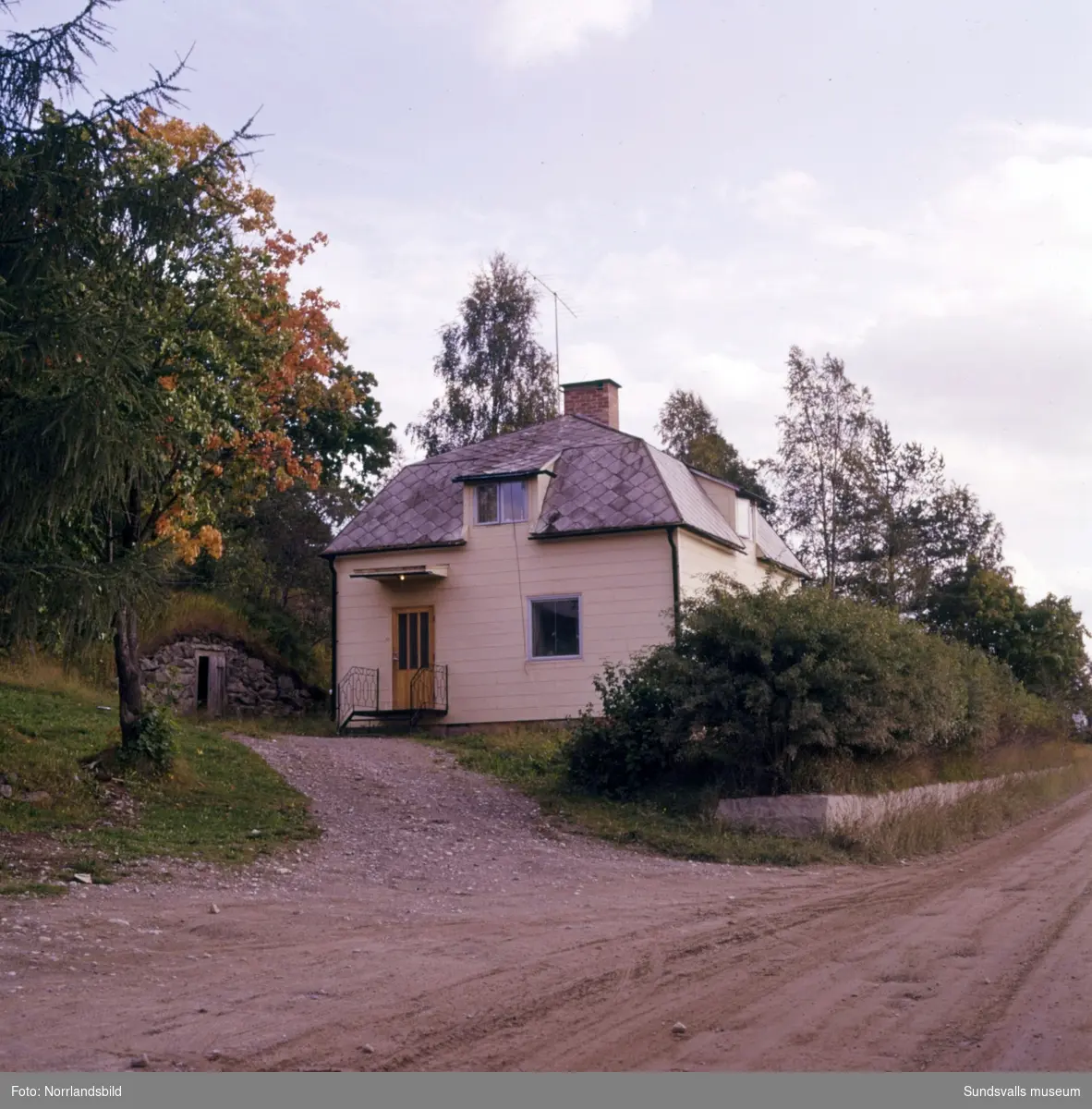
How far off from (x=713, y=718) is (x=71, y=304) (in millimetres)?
8786

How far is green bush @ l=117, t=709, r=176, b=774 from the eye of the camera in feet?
50.0

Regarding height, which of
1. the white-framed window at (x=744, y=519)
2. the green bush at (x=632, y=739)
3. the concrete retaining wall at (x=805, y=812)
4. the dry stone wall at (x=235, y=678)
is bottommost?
the concrete retaining wall at (x=805, y=812)

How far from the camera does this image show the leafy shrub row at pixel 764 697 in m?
15.7

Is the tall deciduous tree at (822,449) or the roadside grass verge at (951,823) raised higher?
the tall deciduous tree at (822,449)

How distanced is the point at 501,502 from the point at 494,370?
1319cm

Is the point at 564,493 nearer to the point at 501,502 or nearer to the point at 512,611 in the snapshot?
the point at 501,502

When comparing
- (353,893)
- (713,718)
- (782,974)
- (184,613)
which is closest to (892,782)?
(713,718)

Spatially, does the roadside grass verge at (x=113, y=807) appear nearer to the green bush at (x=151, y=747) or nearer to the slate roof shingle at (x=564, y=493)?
the green bush at (x=151, y=747)

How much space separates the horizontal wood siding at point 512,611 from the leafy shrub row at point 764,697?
6.66 m

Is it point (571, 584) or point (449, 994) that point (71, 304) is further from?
point (571, 584)

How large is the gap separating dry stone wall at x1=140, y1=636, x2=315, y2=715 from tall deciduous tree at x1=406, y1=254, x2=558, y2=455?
11.1 metres

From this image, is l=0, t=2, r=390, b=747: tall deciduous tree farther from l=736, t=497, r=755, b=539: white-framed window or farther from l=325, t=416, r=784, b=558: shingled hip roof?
l=736, t=497, r=755, b=539: white-framed window

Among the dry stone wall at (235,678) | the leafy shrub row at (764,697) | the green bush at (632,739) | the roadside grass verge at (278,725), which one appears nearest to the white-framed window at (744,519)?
the roadside grass verge at (278,725)

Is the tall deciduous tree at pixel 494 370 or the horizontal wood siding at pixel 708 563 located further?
the tall deciduous tree at pixel 494 370
